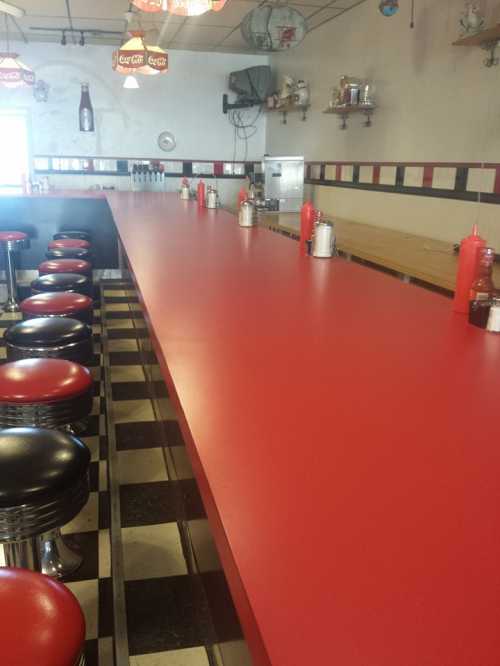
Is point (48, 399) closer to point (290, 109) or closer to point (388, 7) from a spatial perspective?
point (388, 7)

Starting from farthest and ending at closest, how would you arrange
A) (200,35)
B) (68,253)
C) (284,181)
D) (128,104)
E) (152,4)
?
(128,104) → (200,35) → (284,181) → (68,253) → (152,4)

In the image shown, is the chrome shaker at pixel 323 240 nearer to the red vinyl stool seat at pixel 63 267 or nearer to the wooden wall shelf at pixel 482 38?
the wooden wall shelf at pixel 482 38

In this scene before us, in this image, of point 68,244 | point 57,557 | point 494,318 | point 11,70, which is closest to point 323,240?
point 494,318

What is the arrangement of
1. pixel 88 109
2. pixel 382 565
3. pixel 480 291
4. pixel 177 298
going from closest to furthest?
pixel 382 565 < pixel 480 291 < pixel 177 298 < pixel 88 109

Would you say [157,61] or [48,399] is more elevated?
[157,61]

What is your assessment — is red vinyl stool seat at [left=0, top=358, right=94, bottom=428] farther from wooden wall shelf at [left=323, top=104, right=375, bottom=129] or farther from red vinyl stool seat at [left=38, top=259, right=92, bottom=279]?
wooden wall shelf at [left=323, top=104, right=375, bottom=129]

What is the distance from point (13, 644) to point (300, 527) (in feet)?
1.42

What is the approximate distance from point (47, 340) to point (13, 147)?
726 cm

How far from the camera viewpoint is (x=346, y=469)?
0.81 metres

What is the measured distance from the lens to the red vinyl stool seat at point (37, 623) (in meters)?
0.77

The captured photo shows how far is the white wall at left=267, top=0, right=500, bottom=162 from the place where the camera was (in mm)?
3709

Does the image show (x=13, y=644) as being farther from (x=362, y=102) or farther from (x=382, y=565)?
(x=362, y=102)

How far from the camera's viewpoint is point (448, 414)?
1008mm

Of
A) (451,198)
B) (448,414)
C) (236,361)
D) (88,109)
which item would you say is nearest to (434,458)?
(448,414)
